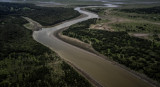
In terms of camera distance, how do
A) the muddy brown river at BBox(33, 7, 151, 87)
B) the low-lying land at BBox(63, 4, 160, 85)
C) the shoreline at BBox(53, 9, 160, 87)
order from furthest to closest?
the low-lying land at BBox(63, 4, 160, 85) → the muddy brown river at BBox(33, 7, 151, 87) → the shoreline at BBox(53, 9, 160, 87)

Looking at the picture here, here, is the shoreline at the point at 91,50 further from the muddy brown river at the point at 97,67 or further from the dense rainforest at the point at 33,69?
the dense rainforest at the point at 33,69

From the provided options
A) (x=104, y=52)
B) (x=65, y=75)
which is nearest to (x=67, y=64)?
(x=65, y=75)

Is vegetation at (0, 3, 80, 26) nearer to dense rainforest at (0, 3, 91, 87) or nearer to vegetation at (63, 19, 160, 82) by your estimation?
vegetation at (63, 19, 160, 82)

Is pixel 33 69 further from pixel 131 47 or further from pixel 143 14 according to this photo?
pixel 143 14

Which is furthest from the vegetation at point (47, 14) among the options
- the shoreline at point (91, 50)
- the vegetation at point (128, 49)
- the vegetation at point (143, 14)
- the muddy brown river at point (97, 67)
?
the muddy brown river at point (97, 67)

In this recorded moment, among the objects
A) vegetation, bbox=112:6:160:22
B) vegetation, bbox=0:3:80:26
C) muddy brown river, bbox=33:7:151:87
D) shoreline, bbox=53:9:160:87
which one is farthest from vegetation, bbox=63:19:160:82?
vegetation, bbox=112:6:160:22

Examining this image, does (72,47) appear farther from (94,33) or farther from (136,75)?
(136,75)

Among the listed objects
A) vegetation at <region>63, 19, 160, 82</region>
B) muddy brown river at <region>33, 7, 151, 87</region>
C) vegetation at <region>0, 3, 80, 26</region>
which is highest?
vegetation at <region>0, 3, 80, 26</region>

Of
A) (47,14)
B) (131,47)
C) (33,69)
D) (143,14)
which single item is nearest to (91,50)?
(131,47)
